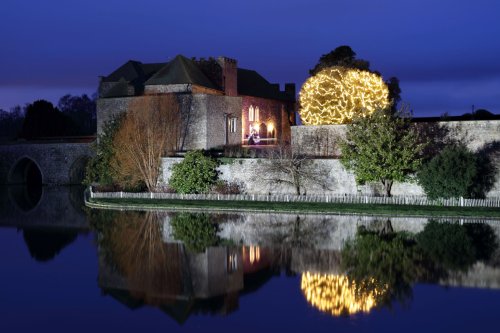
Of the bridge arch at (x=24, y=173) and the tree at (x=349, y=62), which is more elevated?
the tree at (x=349, y=62)

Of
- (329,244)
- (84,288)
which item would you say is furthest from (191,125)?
(84,288)

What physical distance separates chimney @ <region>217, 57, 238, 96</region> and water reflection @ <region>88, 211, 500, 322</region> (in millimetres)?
24600

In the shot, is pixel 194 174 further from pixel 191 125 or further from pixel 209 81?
pixel 209 81

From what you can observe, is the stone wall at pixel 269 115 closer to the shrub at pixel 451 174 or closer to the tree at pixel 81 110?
the shrub at pixel 451 174

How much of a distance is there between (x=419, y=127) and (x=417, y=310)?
22.7 meters

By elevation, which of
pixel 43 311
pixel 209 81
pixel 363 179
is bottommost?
pixel 43 311

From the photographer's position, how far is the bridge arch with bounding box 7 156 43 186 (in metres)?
59.8

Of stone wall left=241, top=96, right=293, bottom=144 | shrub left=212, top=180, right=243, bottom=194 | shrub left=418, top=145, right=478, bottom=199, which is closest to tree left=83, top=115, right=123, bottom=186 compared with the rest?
shrub left=212, top=180, right=243, bottom=194

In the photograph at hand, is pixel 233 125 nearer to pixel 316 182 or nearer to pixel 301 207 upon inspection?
pixel 316 182

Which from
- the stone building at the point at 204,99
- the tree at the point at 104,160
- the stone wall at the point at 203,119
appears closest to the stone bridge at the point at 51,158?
the stone building at the point at 204,99

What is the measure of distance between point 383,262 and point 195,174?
19242 millimetres

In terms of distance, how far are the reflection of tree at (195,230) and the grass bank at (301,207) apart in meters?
2.69

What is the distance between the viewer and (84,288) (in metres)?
17.9

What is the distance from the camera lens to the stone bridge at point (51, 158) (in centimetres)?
5628
